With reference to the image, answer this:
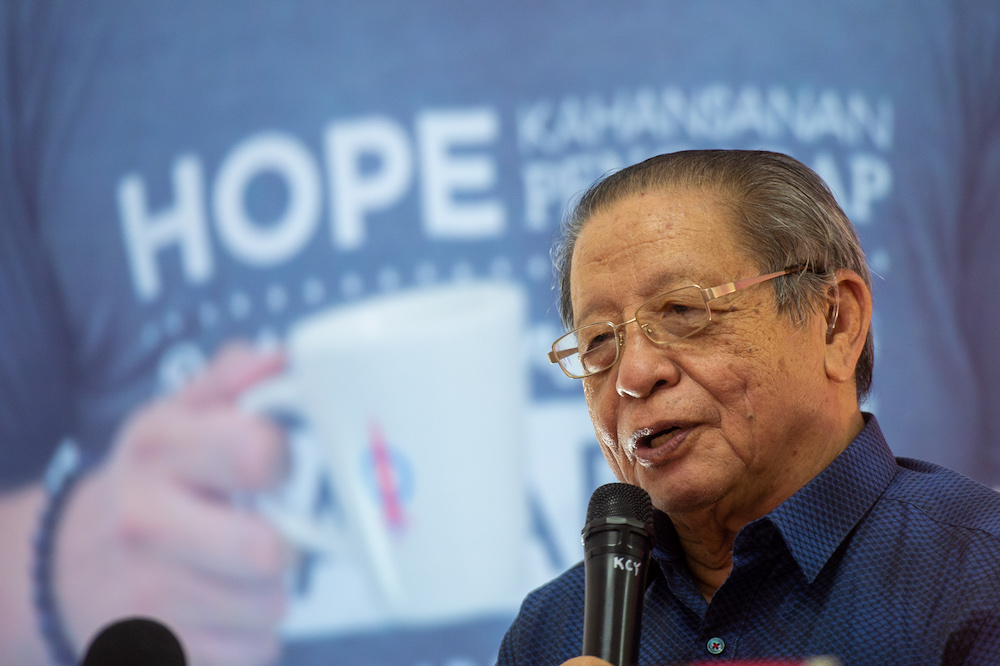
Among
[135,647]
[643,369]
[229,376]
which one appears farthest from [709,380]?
[229,376]

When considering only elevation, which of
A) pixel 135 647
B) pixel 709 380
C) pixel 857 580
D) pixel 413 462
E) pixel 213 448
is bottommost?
pixel 413 462

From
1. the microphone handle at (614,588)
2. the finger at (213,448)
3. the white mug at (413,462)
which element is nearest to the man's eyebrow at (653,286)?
the microphone handle at (614,588)

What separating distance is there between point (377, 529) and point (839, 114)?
75.7 inches

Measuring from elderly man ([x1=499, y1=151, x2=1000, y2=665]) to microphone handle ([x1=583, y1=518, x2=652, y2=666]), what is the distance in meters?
0.18

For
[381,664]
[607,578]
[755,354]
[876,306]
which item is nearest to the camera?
[607,578]

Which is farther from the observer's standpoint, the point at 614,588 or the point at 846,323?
the point at 846,323

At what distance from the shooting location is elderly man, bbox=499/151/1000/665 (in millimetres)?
1159

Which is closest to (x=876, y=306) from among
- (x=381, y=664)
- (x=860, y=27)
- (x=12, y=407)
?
(x=860, y=27)

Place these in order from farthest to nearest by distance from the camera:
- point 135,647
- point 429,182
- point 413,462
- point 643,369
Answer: point 429,182, point 413,462, point 135,647, point 643,369

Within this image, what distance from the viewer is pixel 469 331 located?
2768 millimetres

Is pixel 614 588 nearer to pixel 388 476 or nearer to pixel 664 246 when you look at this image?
pixel 664 246

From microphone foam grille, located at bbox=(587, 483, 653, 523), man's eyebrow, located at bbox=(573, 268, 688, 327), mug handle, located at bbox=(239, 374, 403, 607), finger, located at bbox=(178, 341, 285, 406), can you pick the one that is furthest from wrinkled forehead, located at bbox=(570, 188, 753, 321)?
finger, located at bbox=(178, 341, 285, 406)

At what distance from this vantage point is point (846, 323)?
1356 millimetres

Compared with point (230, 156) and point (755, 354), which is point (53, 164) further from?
point (755, 354)
